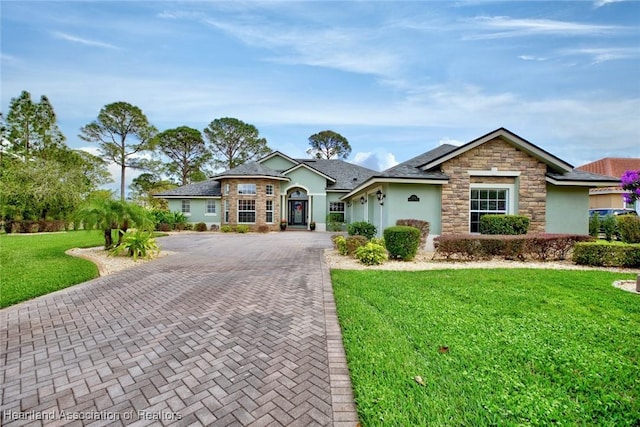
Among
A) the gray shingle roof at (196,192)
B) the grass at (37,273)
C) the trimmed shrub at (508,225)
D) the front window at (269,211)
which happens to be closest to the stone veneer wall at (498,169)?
the trimmed shrub at (508,225)

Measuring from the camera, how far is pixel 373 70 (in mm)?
14141

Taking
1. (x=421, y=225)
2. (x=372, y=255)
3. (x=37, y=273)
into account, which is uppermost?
(x=421, y=225)

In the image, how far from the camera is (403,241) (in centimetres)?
956

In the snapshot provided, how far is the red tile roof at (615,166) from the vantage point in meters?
30.1

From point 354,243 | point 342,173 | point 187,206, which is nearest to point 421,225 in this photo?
point 354,243

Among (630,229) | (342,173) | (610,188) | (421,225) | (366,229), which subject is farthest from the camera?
(342,173)

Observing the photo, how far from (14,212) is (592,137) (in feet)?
134

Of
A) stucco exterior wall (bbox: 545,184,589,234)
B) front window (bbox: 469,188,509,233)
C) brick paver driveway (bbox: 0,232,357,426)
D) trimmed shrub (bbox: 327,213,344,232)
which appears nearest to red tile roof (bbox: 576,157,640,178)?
stucco exterior wall (bbox: 545,184,589,234)

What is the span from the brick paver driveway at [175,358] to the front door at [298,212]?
24.6 metres

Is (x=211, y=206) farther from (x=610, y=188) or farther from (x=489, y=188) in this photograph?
(x=610, y=188)

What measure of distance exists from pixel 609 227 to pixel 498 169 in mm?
9756

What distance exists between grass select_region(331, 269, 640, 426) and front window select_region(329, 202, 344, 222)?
18756 mm

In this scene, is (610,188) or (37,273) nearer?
(37,273)

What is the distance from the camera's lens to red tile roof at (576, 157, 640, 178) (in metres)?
30.1
